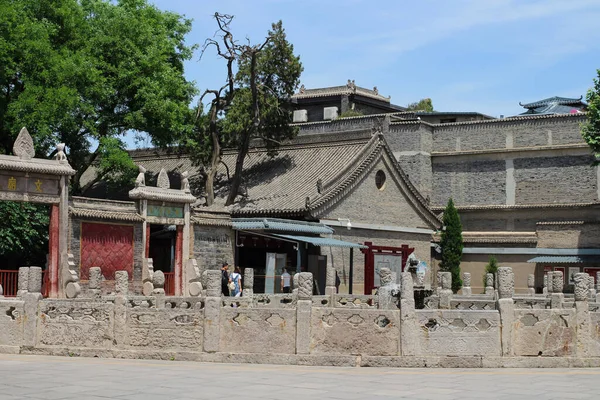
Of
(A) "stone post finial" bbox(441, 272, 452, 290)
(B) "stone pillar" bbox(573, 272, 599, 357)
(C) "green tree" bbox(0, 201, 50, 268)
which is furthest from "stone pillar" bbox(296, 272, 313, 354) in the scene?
(C) "green tree" bbox(0, 201, 50, 268)

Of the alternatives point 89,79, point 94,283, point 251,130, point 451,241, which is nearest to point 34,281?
point 94,283

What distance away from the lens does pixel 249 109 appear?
120 ft

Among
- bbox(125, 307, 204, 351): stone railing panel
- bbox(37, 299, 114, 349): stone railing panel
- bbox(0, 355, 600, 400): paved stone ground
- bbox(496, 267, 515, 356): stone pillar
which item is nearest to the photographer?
bbox(0, 355, 600, 400): paved stone ground

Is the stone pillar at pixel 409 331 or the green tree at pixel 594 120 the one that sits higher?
the green tree at pixel 594 120

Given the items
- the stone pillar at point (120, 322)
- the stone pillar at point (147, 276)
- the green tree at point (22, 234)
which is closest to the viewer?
the stone pillar at point (120, 322)

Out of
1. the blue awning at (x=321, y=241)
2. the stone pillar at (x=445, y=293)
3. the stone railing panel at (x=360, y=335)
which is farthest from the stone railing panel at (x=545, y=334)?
the blue awning at (x=321, y=241)

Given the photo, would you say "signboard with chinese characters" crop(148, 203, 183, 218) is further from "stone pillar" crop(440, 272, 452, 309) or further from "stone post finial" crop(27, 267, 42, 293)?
"stone post finial" crop(27, 267, 42, 293)

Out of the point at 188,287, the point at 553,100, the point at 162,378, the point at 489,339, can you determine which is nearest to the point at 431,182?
the point at 553,100

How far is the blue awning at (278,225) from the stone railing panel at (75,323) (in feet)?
44.5

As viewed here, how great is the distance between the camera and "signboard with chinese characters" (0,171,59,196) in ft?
73.3

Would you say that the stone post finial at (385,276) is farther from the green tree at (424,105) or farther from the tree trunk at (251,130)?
the green tree at (424,105)

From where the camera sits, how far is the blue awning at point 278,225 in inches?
1164

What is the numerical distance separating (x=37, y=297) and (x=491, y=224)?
3368 cm

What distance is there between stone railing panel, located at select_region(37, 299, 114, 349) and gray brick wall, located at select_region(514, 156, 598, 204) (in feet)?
109
